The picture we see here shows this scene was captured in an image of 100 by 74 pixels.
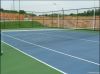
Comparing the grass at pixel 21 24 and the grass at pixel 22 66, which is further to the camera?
the grass at pixel 21 24

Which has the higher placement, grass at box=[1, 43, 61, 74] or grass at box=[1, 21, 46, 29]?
grass at box=[1, 21, 46, 29]

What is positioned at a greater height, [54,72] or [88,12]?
[88,12]

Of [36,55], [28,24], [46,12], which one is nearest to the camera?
[36,55]

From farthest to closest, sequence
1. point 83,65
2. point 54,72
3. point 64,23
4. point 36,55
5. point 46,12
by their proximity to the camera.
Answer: point 46,12, point 64,23, point 36,55, point 83,65, point 54,72

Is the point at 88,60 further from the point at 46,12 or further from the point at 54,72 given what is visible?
the point at 46,12

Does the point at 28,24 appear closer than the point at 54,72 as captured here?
No

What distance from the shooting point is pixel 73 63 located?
383 inches

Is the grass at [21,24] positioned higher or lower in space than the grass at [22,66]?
higher

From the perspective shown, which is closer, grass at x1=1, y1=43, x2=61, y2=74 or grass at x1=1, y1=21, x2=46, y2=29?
grass at x1=1, y1=43, x2=61, y2=74

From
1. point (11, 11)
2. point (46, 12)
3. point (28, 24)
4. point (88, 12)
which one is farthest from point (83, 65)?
point (11, 11)

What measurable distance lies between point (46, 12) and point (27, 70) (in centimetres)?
3216

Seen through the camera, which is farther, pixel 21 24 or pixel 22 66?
pixel 21 24

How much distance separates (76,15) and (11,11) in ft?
75.5

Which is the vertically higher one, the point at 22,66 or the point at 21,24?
the point at 21,24
